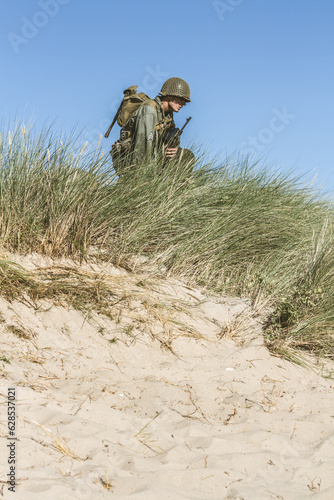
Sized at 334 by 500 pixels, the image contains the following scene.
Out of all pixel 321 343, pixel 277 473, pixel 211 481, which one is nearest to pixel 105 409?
pixel 211 481

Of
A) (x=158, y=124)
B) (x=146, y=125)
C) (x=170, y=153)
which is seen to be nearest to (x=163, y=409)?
(x=170, y=153)

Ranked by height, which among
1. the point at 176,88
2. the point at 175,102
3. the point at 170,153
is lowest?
the point at 170,153

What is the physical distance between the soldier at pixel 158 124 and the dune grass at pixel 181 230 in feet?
1.55

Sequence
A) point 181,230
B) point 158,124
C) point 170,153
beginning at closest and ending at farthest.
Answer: point 181,230, point 170,153, point 158,124

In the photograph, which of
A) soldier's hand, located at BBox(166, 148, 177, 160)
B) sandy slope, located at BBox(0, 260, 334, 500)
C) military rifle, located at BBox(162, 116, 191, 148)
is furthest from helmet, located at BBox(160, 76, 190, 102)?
sandy slope, located at BBox(0, 260, 334, 500)

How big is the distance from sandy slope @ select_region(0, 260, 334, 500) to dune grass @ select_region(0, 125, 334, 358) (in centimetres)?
29

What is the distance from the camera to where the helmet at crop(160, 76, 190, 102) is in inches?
223

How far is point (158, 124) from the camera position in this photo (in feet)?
18.3

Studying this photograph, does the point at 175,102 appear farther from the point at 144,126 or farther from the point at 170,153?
the point at 170,153

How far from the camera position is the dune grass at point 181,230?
3.63 metres

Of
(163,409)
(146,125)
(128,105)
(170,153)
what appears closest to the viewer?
(163,409)

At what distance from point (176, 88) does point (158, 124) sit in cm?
52

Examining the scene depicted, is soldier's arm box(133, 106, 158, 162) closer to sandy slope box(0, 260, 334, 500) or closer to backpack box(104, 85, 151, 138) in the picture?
backpack box(104, 85, 151, 138)

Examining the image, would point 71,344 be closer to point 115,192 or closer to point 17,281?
point 17,281
